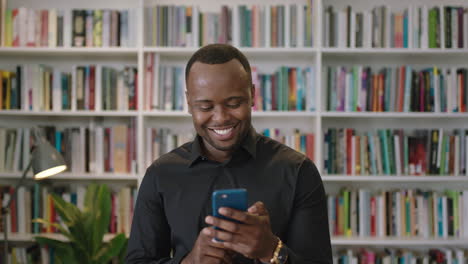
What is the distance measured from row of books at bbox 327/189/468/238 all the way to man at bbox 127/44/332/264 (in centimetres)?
167

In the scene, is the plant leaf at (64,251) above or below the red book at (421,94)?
below

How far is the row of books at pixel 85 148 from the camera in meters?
2.78

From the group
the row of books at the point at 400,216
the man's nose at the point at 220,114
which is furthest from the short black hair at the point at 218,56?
the row of books at the point at 400,216

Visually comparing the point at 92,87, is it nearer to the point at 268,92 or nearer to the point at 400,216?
the point at 268,92

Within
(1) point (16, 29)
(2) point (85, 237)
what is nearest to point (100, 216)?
(2) point (85, 237)

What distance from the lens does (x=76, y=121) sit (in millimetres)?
2957

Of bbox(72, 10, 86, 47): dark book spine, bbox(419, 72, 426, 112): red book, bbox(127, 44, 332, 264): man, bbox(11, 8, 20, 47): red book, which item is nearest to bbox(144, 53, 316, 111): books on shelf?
bbox(72, 10, 86, 47): dark book spine

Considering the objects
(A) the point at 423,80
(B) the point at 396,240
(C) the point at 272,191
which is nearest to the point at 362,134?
(A) the point at 423,80

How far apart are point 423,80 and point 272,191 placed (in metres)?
1.93

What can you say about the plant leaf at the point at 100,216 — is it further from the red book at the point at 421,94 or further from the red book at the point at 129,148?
the red book at the point at 421,94

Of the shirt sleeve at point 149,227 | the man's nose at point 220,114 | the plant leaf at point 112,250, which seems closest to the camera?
the man's nose at point 220,114

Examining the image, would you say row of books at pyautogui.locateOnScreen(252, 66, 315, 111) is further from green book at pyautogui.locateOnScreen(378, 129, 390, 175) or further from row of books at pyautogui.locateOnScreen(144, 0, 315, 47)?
Answer: green book at pyautogui.locateOnScreen(378, 129, 390, 175)

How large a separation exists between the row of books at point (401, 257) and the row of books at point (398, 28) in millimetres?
1194

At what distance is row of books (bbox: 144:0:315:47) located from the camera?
8.96 ft
